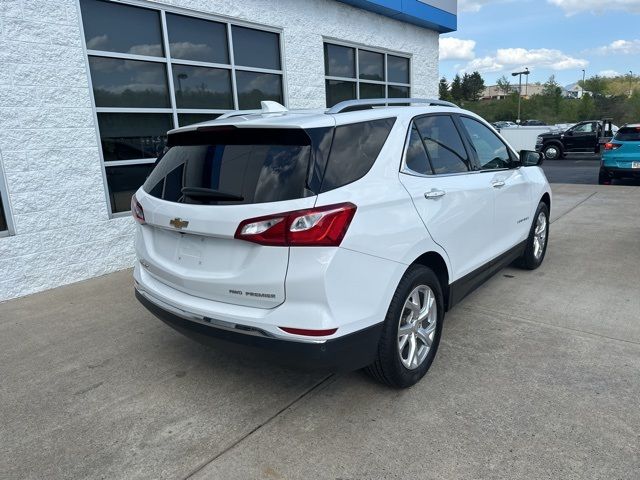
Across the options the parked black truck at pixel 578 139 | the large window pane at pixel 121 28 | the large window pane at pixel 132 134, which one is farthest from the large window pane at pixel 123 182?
the parked black truck at pixel 578 139

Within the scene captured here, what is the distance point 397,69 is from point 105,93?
6372 millimetres

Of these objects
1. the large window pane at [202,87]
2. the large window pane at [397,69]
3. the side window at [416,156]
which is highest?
the large window pane at [397,69]

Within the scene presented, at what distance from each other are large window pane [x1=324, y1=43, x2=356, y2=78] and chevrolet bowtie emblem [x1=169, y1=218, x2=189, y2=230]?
250 inches

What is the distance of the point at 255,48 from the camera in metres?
7.17

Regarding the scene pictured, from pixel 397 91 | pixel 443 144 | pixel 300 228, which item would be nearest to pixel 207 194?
pixel 300 228

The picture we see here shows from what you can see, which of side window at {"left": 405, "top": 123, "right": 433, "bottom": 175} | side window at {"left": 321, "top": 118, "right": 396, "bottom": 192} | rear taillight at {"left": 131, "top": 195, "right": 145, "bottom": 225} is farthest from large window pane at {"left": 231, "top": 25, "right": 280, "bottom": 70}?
side window at {"left": 321, "top": 118, "right": 396, "bottom": 192}

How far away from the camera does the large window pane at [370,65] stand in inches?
362

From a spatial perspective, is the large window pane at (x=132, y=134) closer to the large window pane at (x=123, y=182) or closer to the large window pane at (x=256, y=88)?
the large window pane at (x=123, y=182)

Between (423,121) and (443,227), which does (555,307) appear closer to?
(443,227)

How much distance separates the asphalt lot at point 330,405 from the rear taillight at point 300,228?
1101 millimetres

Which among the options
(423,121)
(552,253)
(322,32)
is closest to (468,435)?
(423,121)

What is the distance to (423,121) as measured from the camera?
3373 millimetres

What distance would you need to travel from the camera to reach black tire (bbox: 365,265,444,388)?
275 centimetres

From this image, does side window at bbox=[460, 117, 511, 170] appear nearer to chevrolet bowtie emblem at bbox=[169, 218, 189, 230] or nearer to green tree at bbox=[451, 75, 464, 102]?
chevrolet bowtie emblem at bbox=[169, 218, 189, 230]
